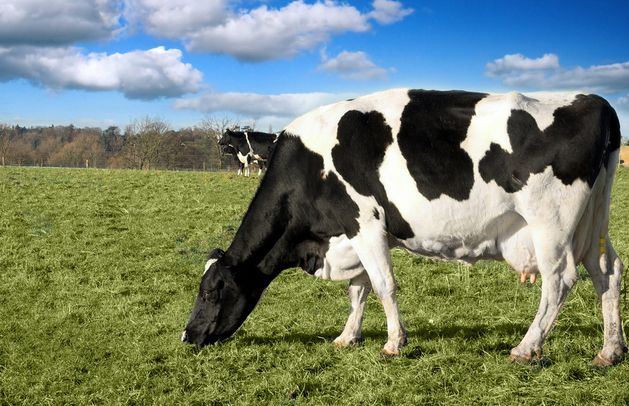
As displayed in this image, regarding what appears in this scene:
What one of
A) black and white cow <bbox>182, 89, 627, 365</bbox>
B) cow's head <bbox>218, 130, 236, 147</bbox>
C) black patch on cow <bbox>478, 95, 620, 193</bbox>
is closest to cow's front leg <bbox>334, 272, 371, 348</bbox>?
black and white cow <bbox>182, 89, 627, 365</bbox>

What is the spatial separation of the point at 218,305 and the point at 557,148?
11.9 feet

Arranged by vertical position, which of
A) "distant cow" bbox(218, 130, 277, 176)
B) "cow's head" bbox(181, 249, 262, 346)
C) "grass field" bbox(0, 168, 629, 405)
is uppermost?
"distant cow" bbox(218, 130, 277, 176)

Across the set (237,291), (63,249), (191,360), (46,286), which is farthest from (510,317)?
(63,249)

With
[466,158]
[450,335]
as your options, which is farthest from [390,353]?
[466,158]

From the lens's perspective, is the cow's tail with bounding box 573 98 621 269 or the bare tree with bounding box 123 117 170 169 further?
the bare tree with bounding box 123 117 170 169

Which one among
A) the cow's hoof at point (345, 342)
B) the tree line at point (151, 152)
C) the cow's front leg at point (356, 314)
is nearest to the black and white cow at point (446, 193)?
the cow's front leg at point (356, 314)

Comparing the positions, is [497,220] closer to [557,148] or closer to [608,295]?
[557,148]

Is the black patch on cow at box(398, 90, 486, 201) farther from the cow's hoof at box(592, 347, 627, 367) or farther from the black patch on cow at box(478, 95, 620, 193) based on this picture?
the cow's hoof at box(592, 347, 627, 367)

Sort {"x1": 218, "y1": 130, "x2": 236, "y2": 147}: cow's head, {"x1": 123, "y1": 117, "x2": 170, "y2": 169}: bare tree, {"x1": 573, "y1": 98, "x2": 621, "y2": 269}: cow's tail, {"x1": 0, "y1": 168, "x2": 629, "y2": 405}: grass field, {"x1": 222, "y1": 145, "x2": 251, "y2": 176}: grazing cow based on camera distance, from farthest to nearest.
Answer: {"x1": 123, "y1": 117, "x2": 170, "y2": 169}: bare tree → {"x1": 218, "y1": 130, "x2": 236, "y2": 147}: cow's head → {"x1": 222, "y1": 145, "x2": 251, "y2": 176}: grazing cow → {"x1": 573, "y1": 98, "x2": 621, "y2": 269}: cow's tail → {"x1": 0, "y1": 168, "x2": 629, "y2": 405}: grass field

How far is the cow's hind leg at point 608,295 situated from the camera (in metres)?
5.49

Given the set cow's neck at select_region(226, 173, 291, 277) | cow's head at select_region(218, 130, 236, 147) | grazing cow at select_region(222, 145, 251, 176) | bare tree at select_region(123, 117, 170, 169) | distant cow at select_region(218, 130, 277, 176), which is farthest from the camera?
bare tree at select_region(123, 117, 170, 169)

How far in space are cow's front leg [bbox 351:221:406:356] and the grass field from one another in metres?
0.23

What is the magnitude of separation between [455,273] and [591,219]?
4.39m

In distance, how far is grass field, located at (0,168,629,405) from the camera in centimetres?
522
